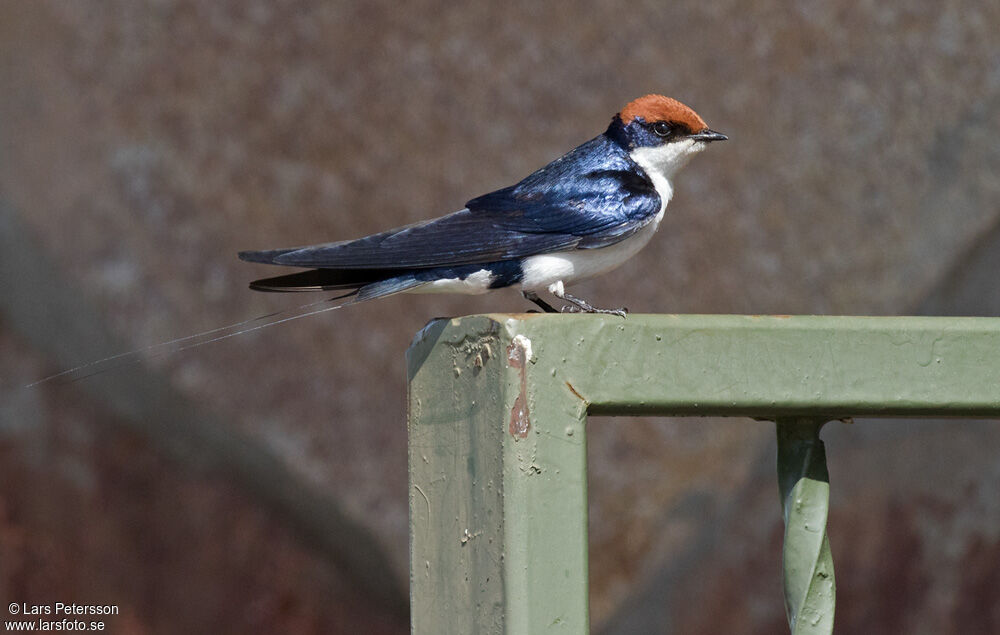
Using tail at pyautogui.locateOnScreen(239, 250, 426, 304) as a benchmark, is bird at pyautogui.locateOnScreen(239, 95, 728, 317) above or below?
above

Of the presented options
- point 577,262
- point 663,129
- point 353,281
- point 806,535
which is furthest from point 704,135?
point 806,535

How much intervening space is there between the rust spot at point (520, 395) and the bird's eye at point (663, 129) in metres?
0.92

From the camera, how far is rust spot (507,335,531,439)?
3.59 feet

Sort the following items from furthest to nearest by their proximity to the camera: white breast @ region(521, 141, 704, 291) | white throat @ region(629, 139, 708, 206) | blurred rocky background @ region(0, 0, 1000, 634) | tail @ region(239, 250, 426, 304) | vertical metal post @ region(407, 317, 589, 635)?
blurred rocky background @ region(0, 0, 1000, 634) < white throat @ region(629, 139, 708, 206) < white breast @ region(521, 141, 704, 291) < tail @ region(239, 250, 426, 304) < vertical metal post @ region(407, 317, 589, 635)

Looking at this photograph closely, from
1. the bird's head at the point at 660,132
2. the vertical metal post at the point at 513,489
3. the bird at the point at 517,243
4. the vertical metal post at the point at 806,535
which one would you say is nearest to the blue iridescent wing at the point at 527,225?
the bird at the point at 517,243

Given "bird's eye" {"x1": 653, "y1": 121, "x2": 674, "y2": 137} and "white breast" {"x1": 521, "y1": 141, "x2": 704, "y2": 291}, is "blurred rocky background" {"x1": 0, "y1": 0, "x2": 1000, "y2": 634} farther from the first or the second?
"white breast" {"x1": 521, "y1": 141, "x2": 704, "y2": 291}

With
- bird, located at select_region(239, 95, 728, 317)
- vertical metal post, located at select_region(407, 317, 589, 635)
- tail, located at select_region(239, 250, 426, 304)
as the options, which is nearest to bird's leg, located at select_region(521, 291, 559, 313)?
bird, located at select_region(239, 95, 728, 317)

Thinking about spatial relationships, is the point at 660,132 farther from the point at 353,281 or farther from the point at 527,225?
the point at 353,281

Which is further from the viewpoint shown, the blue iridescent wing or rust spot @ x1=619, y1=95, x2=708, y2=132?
rust spot @ x1=619, y1=95, x2=708, y2=132

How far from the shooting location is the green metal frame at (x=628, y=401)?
1.09 metres

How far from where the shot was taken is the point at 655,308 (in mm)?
2426

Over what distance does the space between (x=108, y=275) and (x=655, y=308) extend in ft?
3.07

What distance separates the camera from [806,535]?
1146 mm

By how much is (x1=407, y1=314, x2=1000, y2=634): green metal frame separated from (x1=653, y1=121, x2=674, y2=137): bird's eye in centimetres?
83
